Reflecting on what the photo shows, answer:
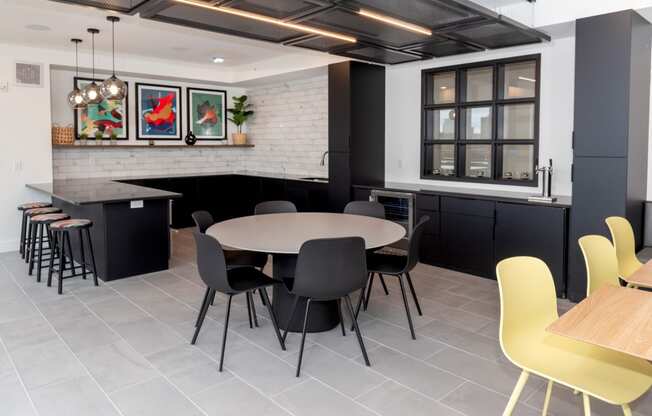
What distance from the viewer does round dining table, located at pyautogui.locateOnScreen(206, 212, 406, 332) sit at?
126 inches

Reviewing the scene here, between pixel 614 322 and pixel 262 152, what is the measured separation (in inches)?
286

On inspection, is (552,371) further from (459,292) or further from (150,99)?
(150,99)

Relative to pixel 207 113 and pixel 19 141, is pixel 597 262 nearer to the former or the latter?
pixel 19 141

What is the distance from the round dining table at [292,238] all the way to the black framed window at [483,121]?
211 centimetres

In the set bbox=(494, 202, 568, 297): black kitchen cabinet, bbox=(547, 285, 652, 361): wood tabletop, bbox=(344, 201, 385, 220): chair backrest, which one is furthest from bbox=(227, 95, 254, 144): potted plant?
bbox=(547, 285, 652, 361): wood tabletop

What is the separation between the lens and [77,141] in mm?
6973

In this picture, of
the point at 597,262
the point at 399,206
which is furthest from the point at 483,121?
the point at 597,262

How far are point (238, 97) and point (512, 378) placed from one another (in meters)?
6.97

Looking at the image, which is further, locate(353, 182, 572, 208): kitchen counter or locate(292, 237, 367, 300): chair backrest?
locate(353, 182, 572, 208): kitchen counter

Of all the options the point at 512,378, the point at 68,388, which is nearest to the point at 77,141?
the point at 68,388

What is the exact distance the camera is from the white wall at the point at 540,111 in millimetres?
4785

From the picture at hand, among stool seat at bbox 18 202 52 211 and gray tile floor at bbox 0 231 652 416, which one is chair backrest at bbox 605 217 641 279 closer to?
gray tile floor at bbox 0 231 652 416

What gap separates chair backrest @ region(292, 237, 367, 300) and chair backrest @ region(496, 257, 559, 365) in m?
1.02

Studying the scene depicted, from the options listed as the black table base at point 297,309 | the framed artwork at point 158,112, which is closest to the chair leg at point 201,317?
the black table base at point 297,309
